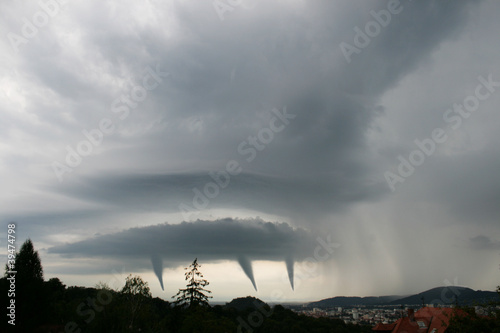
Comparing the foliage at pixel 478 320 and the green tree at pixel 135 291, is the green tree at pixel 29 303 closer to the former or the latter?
the green tree at pixel 135 291

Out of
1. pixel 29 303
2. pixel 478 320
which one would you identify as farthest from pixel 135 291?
pixel 478 320

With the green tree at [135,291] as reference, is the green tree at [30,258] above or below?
above

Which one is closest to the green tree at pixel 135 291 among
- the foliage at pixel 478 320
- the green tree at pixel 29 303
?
the green tree at pixel 29 303

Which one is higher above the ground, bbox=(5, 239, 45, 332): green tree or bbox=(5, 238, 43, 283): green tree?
bbox=(5, 238, 43, 283): green tree

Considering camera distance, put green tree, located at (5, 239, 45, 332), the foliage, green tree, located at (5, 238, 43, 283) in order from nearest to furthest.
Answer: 1. the foliage
2. green tree, located at (5, 239, 45, 332)
3. green tree, located at (5, 238, 43, 283)

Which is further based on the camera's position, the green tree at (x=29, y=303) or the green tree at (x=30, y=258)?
the green tree at (x=30, y=258)

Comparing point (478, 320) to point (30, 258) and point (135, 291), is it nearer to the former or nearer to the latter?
point (135, 291)

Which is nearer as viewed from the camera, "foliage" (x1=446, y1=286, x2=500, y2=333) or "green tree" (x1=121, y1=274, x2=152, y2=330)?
"foliage" (x1=446, y1=286, x2=500, y2=333)

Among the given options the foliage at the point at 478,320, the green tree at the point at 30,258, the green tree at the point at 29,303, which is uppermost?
the green tree at the point at 30,258

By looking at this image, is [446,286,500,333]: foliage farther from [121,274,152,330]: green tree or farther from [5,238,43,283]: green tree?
[5,238,43,283]: green tree

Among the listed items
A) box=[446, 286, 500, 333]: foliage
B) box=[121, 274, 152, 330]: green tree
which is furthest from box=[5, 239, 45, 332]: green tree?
box=[446, 286, 500, 333]: foliage

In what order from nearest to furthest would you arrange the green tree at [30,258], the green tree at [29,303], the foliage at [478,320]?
the foliage at [478,320]
the green tree at [29,303]
the green tree at [30,258]
